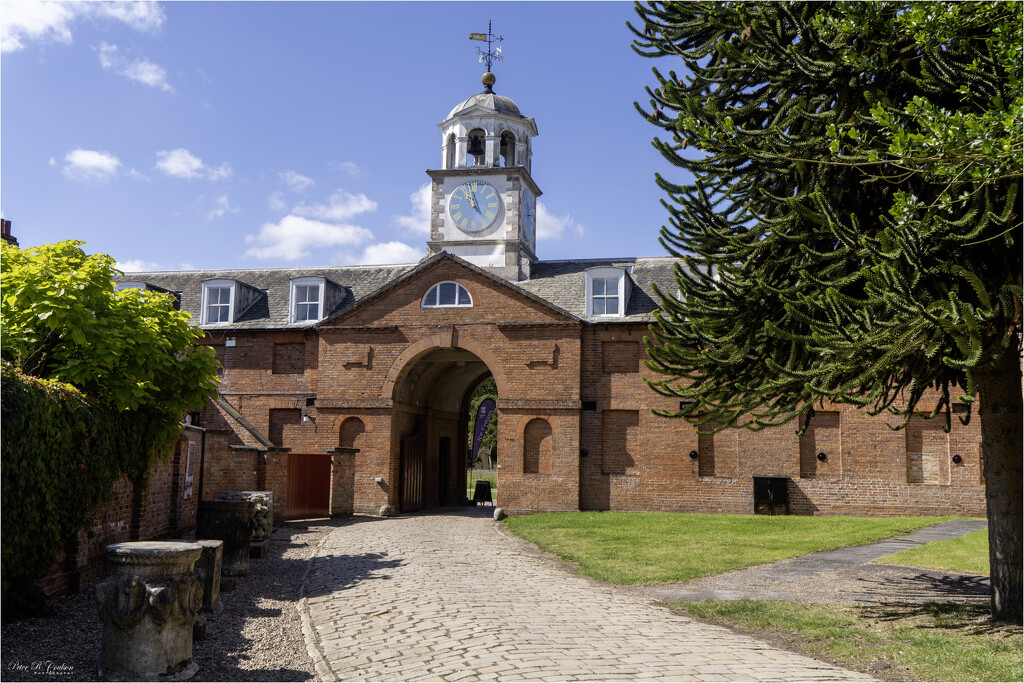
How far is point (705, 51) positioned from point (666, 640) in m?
7.57

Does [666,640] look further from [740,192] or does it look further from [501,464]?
[501,464]

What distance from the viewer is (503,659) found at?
7.77 m

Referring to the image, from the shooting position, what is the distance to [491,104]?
31.8m

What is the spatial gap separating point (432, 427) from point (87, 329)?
71.3 ft

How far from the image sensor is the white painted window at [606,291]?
2723 centimetres

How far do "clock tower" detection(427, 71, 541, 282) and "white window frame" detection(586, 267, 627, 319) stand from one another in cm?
389

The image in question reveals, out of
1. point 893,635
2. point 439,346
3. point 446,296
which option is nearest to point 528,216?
point 446,296

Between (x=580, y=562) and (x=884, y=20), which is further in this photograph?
(x=580, y=562)

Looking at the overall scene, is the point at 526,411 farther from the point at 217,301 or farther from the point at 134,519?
the point at 134,519

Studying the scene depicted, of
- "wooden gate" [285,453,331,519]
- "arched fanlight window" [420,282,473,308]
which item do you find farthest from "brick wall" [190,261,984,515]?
"wooden gate" [285,453,331,519]

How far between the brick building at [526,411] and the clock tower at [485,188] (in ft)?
5.24

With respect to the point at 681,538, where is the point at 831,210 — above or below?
above

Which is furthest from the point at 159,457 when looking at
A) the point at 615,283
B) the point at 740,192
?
the point at 615,283

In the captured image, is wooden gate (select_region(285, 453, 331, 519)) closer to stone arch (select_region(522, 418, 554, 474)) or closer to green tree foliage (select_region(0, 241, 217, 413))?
stone arch (select_region(522, 418, 554, 474))
